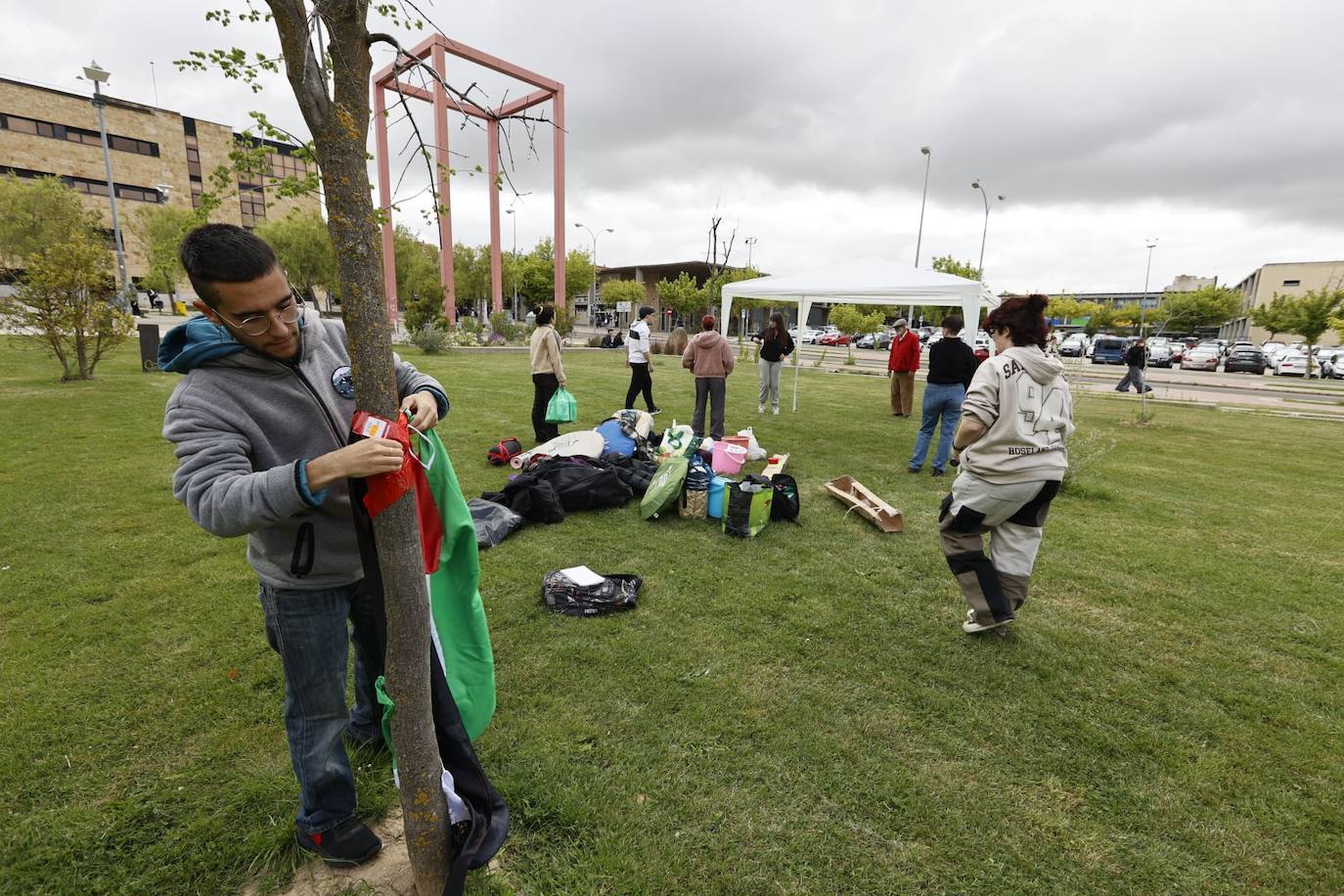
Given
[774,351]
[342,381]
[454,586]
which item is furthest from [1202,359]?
[342,381]


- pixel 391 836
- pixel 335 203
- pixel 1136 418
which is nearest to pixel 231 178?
pixel 335 203

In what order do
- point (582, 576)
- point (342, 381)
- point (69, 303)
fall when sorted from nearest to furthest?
point (342, 381) < point (582, 576) < point (69, 303)

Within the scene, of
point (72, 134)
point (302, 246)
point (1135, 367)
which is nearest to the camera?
point (1135, 367)

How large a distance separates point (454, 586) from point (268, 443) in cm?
64

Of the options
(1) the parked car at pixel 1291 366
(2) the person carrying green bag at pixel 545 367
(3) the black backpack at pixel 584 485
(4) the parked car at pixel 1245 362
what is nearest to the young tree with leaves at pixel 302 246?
(2) the person carrying green bag at pixel 545 367

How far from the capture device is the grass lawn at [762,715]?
2.06 metres

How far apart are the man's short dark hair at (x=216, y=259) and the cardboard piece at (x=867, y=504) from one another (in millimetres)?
4744

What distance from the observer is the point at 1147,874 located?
6.77 ft

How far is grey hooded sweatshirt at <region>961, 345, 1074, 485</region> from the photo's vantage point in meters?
3.12

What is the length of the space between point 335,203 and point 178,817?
2.20m

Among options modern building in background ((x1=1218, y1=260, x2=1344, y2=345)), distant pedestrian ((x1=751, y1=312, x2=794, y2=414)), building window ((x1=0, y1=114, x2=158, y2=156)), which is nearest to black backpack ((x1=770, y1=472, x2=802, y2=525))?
distant pedestrian ((x1=751, y1=312, x2=794, y2=414))

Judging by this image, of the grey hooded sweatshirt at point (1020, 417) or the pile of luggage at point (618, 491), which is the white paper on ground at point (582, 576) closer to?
the pile of luggage at point (618, 491)

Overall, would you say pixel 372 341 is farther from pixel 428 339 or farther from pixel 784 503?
pixel 428 339

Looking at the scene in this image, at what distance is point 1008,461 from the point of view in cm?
313
